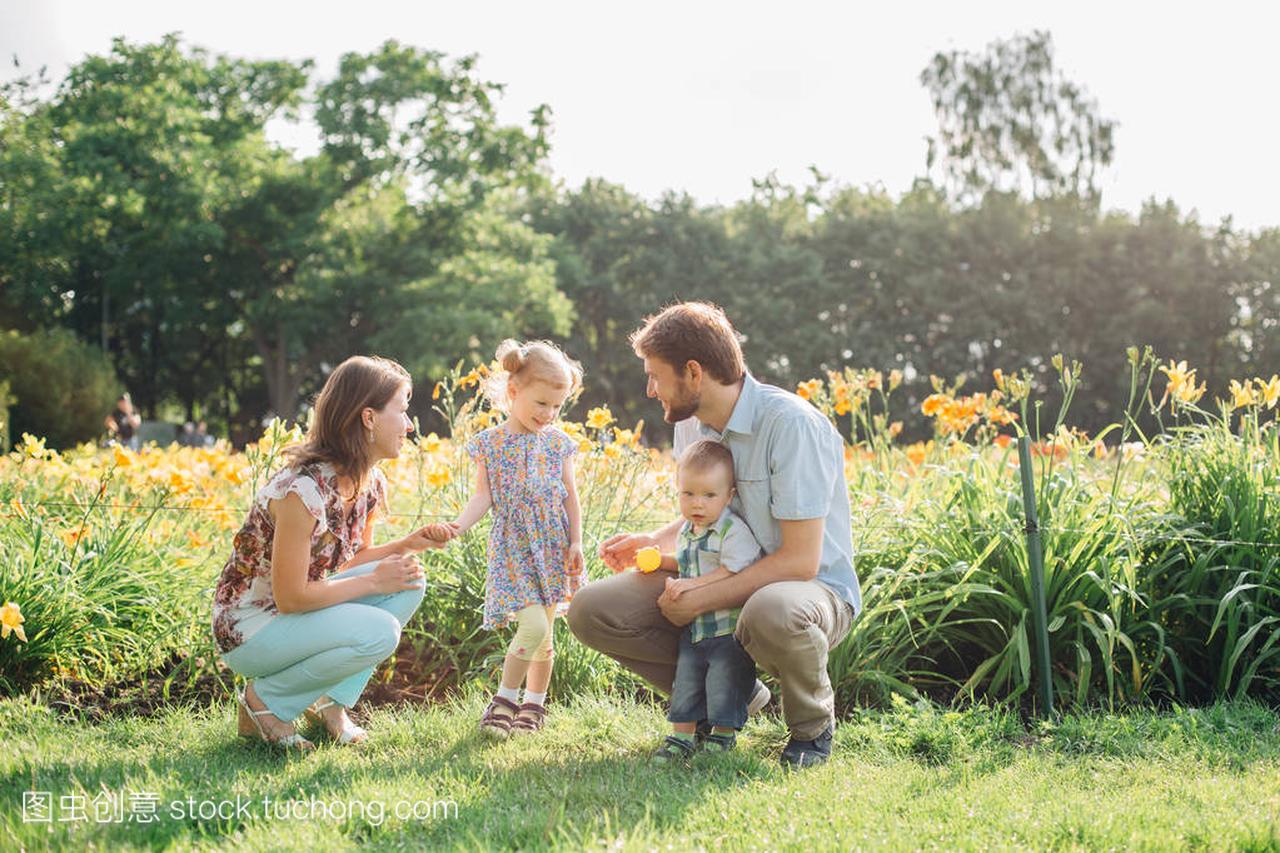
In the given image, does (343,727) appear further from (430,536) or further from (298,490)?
(298,490)

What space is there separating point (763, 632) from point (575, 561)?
0.83 meters

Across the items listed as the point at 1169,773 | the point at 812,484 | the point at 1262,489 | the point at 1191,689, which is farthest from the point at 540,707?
the point at 1262,489

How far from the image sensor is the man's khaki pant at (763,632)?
2904 millimetres

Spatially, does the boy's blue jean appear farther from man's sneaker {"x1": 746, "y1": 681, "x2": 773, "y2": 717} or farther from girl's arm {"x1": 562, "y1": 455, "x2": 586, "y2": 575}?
girl's arm {"x1": 562, "y1": 455, "x2": 586, "y2": 575}

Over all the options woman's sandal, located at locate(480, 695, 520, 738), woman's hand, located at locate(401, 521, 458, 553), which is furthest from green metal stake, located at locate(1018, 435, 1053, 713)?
woman's hand, located at locate(401, 521, 458, 553)

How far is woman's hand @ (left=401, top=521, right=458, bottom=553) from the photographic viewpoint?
3.19m

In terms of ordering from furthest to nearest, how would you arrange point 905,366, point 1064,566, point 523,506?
point 905,366, point 1064,566, point 523,506

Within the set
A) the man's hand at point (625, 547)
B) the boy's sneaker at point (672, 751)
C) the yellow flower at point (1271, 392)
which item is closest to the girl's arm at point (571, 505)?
the man's hand at point (625, 547)

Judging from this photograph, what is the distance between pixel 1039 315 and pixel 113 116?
19.1 metres

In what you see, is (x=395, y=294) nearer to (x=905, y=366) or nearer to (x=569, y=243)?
(x=569, y=243)

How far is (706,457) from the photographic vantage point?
10.1ft

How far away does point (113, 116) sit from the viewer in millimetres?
21031

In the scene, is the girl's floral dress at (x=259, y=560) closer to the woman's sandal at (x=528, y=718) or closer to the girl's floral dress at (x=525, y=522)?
the girl's floral dress at (x=525, y=522)

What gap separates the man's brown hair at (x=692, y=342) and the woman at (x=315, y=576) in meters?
0.69
